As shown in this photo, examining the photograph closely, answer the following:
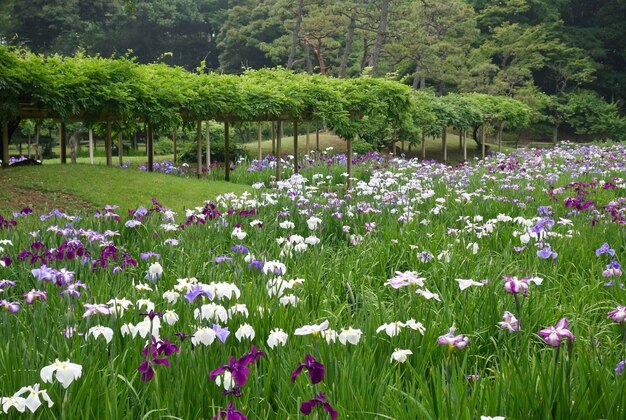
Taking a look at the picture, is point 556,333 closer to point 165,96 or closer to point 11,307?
point 11,307

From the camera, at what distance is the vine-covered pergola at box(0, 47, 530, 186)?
10.1 metres

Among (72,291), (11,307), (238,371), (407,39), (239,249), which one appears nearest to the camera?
(238,371)

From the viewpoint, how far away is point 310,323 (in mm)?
3250

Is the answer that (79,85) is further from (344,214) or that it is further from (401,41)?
(401,41)

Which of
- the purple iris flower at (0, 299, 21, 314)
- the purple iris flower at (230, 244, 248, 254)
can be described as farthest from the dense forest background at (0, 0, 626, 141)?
the purple iris flower at (0, 299, 21, 314)

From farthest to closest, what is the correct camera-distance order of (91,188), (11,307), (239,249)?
(91,188), (239,249), (11,307)

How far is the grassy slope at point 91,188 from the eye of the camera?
9078 mm

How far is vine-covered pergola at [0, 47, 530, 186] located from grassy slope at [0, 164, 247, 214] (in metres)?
1.00

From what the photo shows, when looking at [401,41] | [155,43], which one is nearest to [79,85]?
[401,41]

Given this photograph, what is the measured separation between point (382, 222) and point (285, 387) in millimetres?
4118

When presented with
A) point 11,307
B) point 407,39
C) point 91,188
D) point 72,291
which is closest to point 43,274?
point 72,291

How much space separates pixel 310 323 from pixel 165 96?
9.29 m

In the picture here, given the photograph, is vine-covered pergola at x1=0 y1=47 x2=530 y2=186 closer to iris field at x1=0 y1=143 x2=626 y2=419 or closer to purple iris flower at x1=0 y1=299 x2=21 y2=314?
iris field at x1=0 y1=143 x2=626 y2=419

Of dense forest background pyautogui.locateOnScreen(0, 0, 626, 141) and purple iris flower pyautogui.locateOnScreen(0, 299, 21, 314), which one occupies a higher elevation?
dense forest background pyautogui.locateOnScreen(0, 0, 626, 141)
